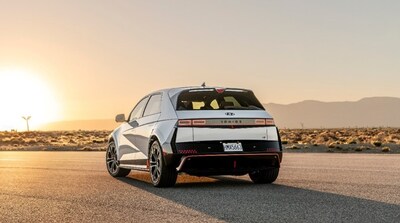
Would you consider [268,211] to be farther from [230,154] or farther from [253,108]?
[253,108]

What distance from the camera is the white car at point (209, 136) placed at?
438 inches

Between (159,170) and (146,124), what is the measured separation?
4.06 ft

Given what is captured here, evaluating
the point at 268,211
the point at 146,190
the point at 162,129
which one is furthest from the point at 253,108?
the point at 268,211

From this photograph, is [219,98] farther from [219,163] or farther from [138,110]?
[138,110]

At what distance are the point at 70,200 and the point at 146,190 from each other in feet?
5.79

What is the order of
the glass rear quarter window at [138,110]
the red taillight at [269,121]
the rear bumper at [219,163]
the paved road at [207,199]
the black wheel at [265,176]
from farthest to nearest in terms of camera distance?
the glass rear quarter window at [138,110] < the black wheel at [265,176] < the red taillight at [269,121] < the rear bumper at [219,163] < the paved road at [207,199]

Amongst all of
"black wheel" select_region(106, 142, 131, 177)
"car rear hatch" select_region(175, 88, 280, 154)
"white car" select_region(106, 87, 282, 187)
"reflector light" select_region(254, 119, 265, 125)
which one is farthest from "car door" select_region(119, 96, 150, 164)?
"reflector light" select_region(254, 119, 265, 125)

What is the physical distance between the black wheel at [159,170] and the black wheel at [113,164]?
2.50 metres

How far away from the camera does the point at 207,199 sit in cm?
984

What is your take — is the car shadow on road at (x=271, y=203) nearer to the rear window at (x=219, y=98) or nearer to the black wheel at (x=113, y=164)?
the rear window at (x=219, y=98)

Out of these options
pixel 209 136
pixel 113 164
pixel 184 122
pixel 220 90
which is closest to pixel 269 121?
pixel 220 90

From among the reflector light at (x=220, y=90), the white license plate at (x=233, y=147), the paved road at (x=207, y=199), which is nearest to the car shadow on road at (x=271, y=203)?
the paved road at (x=207, y=199)

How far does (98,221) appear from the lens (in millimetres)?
7668

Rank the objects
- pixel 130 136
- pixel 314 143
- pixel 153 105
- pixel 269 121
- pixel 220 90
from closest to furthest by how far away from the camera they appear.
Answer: pixel 269 121
pixel 220 90
pixel 153 105
pixel 130 136
pixel 314 143
